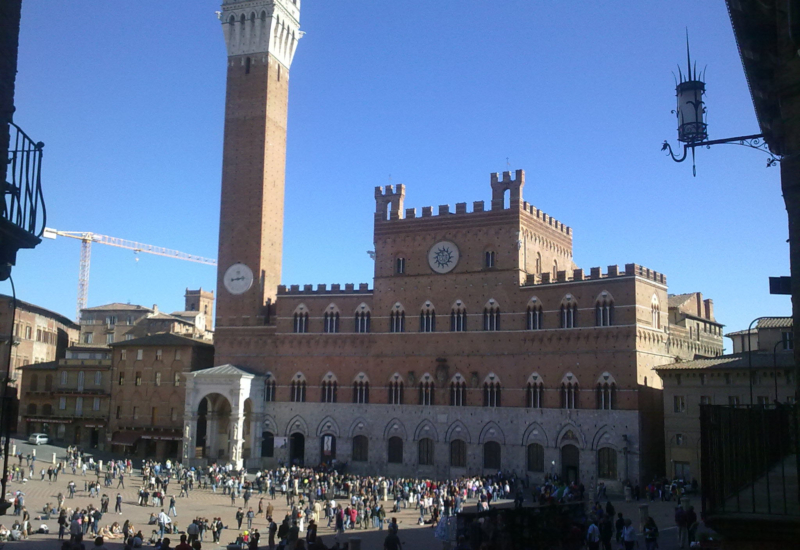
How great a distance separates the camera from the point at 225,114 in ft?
179

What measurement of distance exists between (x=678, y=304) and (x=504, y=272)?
52.2 feet

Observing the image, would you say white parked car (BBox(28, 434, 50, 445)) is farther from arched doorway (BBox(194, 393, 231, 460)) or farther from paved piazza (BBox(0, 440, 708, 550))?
arched doorway (BBox(194, 393, 231, 460))

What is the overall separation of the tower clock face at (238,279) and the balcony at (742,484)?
44816 mm

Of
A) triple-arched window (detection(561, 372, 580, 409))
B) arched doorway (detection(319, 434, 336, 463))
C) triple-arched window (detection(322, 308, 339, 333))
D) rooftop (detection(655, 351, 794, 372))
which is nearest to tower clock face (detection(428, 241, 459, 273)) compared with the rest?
triple-arched window (detection(322, 308, 339, 333))

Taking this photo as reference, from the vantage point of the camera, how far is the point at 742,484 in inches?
360

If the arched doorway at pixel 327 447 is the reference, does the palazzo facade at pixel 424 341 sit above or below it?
above

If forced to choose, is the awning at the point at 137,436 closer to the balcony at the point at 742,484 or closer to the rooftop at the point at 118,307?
the rooftop at the point at 118,307

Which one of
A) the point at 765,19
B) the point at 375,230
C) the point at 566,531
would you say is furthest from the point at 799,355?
the point at 375,230

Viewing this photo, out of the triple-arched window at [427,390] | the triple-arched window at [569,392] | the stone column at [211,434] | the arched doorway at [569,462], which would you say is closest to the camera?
the arched doorway at [569,462]

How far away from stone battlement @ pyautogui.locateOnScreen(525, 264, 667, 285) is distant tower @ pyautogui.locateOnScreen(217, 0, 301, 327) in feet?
61.2

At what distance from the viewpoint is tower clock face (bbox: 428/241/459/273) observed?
47344 mm

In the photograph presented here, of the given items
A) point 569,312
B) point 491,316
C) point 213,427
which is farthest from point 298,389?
point 569,312

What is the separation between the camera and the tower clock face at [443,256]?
47344mm

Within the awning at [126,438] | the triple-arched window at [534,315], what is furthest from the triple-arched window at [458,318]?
the awning at [126,438]
